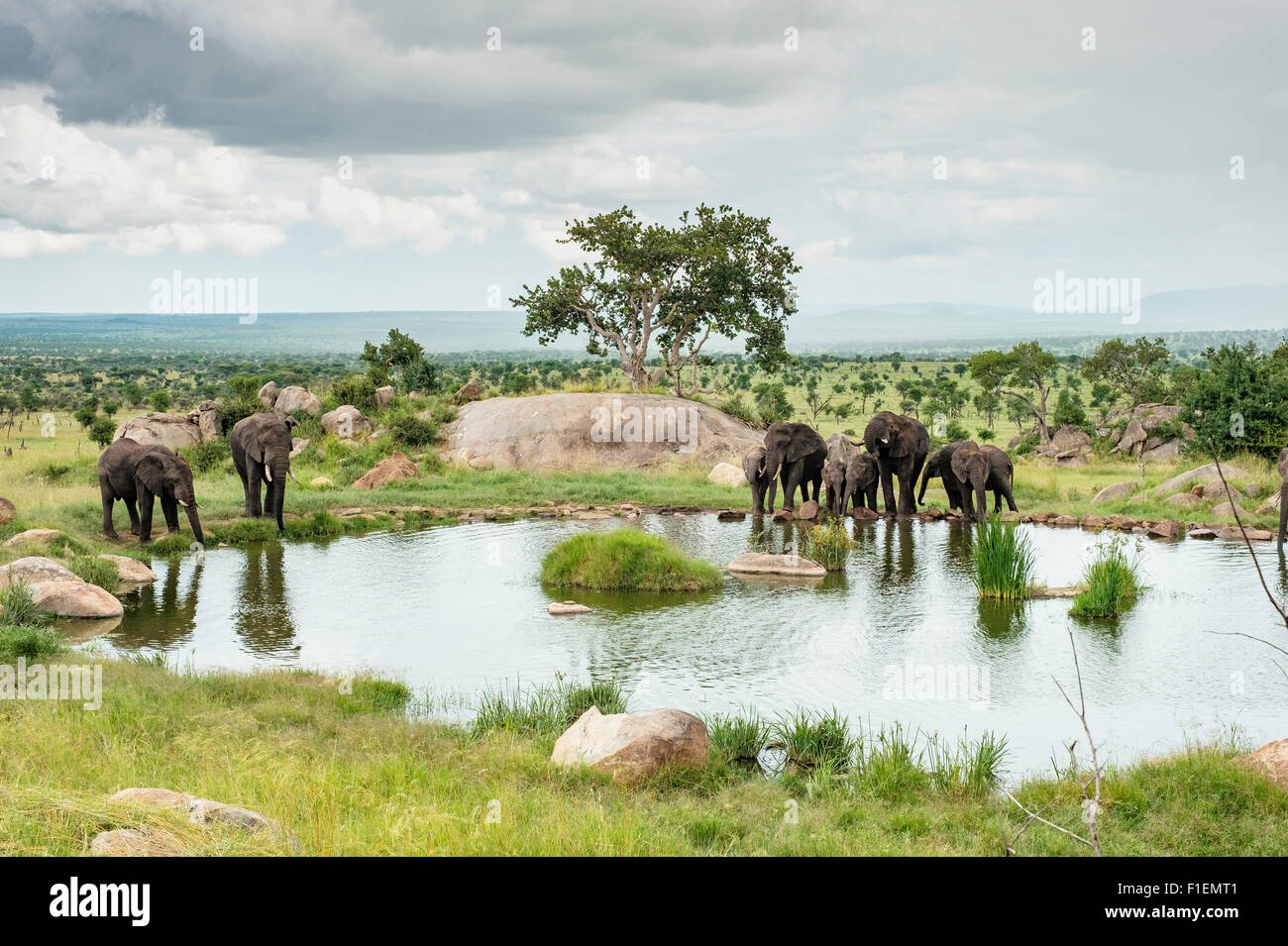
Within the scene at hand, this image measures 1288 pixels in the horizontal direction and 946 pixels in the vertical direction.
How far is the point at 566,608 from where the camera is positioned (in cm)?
1473

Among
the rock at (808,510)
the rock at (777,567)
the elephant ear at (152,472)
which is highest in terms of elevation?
the elephant ear at (152,472)

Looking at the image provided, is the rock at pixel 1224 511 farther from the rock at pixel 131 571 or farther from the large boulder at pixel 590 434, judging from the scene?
the rock at pixel 131 571

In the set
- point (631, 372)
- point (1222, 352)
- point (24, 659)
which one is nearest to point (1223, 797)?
point (24, 659)

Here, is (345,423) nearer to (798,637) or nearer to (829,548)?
(829,548)

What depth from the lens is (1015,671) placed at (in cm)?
1177

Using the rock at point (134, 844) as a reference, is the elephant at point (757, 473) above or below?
above

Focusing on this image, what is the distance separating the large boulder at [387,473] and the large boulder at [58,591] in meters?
12.0

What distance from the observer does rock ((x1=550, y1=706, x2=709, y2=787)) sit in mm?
8062

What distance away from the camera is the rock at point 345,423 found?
32531 mm

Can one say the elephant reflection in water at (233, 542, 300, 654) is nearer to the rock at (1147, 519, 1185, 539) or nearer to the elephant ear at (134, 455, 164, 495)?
the elephant ear at (134, 455, 164, 495)

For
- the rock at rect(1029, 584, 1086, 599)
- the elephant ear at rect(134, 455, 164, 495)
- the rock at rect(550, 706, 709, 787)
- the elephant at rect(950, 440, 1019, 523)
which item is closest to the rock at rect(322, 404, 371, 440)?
the elephant ear at rect(134, 455, 164, 495)

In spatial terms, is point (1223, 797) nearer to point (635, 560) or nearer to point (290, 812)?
point (290, 812)

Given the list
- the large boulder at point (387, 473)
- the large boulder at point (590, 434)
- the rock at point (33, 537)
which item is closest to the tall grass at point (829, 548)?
the rock at point (33, 537)
